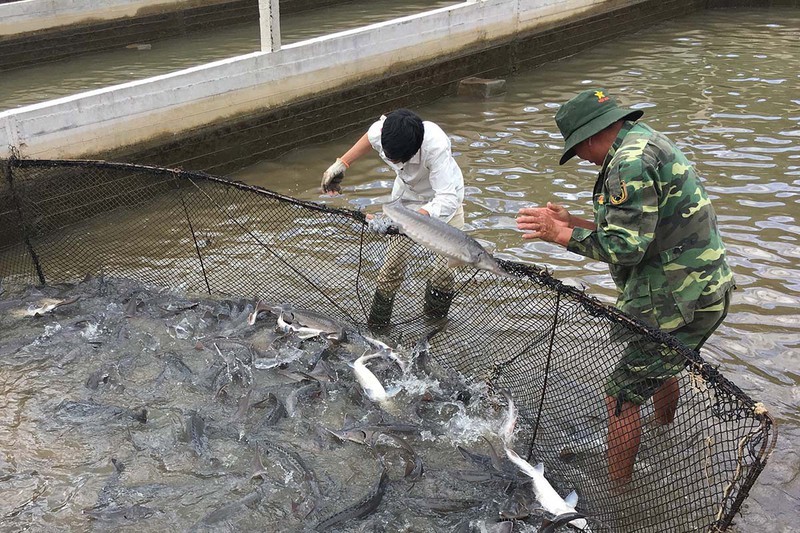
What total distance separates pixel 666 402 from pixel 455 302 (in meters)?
1.98

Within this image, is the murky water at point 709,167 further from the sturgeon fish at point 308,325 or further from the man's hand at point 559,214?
the sturgeon fish at point 308,325

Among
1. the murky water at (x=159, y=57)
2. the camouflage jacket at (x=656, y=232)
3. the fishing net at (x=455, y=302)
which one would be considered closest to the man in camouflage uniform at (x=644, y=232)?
the camouflage jacket at (x=656, y=232)

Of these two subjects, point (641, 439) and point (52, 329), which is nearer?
point (641, 439)

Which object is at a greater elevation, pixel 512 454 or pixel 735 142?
pixel 735 142

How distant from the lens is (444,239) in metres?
4.13

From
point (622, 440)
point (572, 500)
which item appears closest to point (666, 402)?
point (622, 440)

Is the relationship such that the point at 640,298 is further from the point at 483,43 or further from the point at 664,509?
the point at 483,43

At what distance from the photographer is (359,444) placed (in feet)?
14.7

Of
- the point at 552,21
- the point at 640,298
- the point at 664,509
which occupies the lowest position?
the point at 664,509

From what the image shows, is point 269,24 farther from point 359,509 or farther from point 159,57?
point 359,509

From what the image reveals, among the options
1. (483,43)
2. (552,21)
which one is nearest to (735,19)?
(552,21)

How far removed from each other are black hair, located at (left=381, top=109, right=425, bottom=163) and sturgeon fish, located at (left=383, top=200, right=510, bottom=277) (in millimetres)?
440

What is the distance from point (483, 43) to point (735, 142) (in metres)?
4.91

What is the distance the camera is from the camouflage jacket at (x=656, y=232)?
10.7 ft
